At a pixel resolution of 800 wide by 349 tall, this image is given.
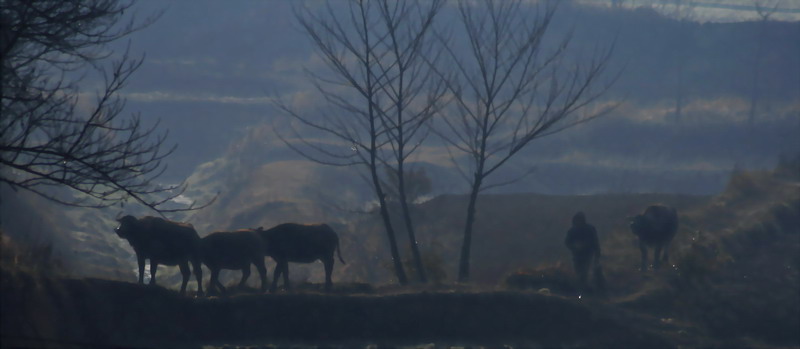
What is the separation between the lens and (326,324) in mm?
9469

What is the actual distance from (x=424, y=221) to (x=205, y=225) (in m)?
16.8

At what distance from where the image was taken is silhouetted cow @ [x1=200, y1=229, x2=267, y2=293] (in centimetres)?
1010

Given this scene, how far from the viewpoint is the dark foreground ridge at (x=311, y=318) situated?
8062 mm

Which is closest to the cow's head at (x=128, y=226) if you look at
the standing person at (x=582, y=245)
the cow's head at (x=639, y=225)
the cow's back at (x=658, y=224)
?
the standing person at (x=582, y=245)

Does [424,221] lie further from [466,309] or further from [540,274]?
[466,309]

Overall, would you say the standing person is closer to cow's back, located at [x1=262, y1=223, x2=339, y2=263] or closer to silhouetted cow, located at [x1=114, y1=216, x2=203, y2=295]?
cow's back, located at [x1=262, y1=223, x2=339, y2=263]

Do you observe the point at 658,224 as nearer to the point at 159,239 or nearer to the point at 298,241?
the point at 298,241

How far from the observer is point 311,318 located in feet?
31.0

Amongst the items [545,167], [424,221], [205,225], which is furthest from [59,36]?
[545,167]

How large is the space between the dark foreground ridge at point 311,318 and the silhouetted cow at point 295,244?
1.28 m

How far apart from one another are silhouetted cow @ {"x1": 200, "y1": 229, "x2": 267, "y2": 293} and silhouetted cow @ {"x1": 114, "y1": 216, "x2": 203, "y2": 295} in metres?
0.28

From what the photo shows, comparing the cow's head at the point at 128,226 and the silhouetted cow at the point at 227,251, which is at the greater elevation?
the cow's head at the point at 128,226

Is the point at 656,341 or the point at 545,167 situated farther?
the point at 545,167

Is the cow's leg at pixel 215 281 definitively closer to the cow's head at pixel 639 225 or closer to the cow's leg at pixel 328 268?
the cow's leg at pixel 328 268
